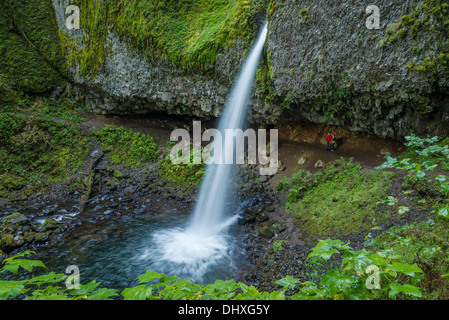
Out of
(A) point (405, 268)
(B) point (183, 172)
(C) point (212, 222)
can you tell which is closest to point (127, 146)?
(B) point (183, 172)

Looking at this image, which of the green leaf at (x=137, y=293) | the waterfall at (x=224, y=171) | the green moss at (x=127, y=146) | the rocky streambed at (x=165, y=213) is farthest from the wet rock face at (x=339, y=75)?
the green leaf at (x=137, y=293)

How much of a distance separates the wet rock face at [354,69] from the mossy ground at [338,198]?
207 centimetres

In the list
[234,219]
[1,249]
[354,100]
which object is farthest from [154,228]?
[354,100]

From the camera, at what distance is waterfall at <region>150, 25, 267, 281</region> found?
24.0 feet

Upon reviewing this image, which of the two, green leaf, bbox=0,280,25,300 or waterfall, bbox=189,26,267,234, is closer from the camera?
green leaf, bbox=0,280,25,300

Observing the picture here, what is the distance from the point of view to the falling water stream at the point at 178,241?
698 centimetres

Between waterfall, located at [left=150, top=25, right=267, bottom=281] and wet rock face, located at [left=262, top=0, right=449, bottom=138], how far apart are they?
1553mm

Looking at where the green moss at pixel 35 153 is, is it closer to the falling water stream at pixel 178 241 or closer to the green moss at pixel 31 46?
the green moss at pixel 31 46

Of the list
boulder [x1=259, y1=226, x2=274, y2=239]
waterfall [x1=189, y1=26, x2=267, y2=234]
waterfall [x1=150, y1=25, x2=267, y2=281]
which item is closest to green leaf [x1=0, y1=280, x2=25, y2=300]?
waterfall [x1=150, y1=25, x2=267, y2=281]

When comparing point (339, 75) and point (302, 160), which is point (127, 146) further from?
point (339, 75)

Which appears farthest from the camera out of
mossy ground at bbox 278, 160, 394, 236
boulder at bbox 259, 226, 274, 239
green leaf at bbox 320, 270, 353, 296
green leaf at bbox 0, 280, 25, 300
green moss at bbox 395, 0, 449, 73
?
boulder at bbox 259, 226, 274, 239

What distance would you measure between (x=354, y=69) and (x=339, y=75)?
530 mm

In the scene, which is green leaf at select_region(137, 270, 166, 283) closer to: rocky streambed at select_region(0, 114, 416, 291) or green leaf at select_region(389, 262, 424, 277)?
green leaf at select_region(389, 262, 424, 277)

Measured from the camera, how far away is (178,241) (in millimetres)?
8547
